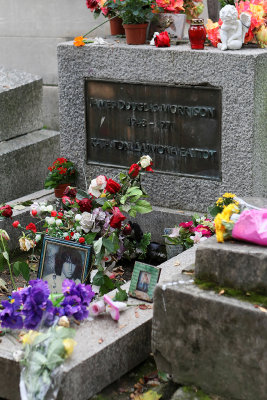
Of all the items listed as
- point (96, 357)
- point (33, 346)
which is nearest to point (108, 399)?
point (96, 357)

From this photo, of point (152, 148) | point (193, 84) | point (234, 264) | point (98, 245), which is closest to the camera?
point (234, 264)

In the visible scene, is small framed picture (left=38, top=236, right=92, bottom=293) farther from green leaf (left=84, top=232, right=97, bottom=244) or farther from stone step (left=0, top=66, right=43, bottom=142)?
stone step (left=0, top=66, right=43, bottom=142)

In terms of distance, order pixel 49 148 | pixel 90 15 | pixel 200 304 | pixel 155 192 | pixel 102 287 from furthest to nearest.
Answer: pixel 90 15 < pixel 49 148 < pixel 155 192 < pixel 102 287 < pixel 200 304

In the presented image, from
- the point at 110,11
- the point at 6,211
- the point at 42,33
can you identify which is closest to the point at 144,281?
the point at 6,211

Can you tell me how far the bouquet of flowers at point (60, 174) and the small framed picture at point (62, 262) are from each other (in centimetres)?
130

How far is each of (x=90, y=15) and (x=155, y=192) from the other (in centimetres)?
283

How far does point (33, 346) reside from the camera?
3.56m

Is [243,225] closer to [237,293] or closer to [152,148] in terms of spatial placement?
[237,293]

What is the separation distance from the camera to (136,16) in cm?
550

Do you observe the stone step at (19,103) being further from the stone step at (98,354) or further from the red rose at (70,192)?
the stone step at (98,354)

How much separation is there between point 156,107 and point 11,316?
2.26 m

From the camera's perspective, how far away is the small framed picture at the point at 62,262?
14.8ft

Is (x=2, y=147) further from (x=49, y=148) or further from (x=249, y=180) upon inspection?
(x=249, y=180)

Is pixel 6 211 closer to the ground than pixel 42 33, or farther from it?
closer to the ground
